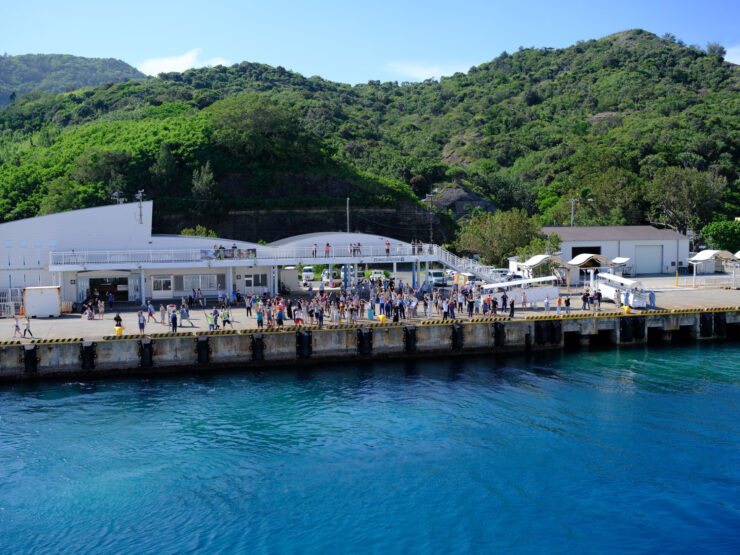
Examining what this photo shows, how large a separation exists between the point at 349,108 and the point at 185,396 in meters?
147

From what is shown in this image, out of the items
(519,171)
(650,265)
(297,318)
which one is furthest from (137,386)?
(519,171)

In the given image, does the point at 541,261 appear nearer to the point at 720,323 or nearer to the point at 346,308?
the point at 720,323

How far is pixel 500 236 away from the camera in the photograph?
54500 mm

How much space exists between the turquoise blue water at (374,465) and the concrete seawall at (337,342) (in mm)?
1325

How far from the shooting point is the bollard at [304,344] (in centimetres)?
3297

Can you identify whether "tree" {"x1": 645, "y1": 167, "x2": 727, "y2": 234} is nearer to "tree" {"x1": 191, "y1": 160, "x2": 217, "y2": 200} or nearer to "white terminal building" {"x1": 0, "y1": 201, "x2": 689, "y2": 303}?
"white terminal building" {"x1": 0, "y1": 201, "x2": 689, "y2": 303}

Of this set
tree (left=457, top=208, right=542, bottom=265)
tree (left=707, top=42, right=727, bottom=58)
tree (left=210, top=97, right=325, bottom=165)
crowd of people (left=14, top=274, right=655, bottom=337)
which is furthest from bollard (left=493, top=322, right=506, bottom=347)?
tree (left=707, top=42, right=727, bottom=58)

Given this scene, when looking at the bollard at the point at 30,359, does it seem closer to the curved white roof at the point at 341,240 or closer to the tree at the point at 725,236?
the curved white roof at the point at 341,240

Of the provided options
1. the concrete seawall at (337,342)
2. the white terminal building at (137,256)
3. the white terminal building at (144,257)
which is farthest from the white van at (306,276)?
the concrete seawall at (337,342)

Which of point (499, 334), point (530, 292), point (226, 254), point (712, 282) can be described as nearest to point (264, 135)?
point (226, 254)

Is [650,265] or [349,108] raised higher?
[349,108]

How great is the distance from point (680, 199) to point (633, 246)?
Answer: 2069 centimetres

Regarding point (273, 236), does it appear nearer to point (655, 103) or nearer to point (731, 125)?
point (731, 125)

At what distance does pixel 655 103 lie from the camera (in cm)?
13112
